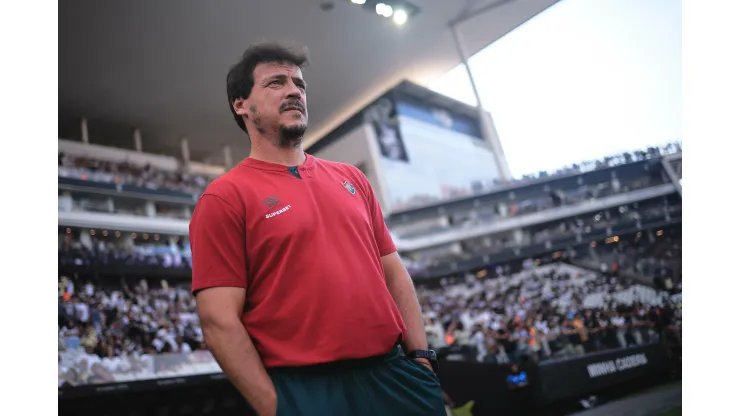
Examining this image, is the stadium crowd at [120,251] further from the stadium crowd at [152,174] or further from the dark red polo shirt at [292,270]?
the dark red polo shirt at [292,270]

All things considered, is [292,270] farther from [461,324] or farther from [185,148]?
[185,148]

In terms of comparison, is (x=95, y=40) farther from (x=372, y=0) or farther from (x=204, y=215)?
(x=204, y=215)

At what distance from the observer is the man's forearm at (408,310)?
1357 millimetres

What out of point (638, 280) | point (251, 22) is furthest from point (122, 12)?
point (638, 280)

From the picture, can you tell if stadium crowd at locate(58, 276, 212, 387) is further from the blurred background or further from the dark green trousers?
the dark green trousers

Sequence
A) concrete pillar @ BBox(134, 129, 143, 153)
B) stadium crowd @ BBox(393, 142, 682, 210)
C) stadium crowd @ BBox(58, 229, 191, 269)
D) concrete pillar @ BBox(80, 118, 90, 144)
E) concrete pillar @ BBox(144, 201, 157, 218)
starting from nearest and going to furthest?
stadium crowd @ BBox(393, 142, 682, 210), stadium crowd @ BBox(58, 229, 191, 269), concrete pillar @ BBox(80, 118, 90, 144), concrete pillar @ BBox(134, 129, 143, 153), concrete pillar @ BBox(144, 201, 157, 218)

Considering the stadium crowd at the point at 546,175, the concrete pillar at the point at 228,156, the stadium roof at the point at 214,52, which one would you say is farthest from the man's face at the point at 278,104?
the concrete pillar at the point at 228,156

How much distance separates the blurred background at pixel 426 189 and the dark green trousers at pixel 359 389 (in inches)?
169

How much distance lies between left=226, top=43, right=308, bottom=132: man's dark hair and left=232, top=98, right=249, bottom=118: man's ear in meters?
0.01

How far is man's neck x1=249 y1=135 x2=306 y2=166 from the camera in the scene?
1.38 metres

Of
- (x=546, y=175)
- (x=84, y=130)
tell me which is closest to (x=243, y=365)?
(x=84, y=130)

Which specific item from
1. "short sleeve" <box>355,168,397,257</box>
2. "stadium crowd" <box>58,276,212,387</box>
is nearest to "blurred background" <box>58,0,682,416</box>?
"stadium crowd" <box>58,276,212,387</box>

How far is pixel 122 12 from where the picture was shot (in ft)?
38.9

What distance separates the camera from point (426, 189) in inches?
979
